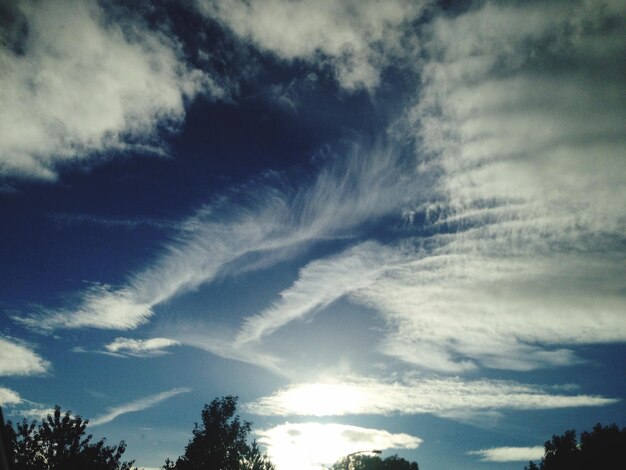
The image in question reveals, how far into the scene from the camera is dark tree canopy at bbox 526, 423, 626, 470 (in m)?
29.0

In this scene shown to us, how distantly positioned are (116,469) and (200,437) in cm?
919

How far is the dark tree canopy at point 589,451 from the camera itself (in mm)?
29047

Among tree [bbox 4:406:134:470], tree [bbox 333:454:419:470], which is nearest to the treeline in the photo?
tree [bbox 4:406:134:470]

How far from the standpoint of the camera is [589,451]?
3130 centimetres

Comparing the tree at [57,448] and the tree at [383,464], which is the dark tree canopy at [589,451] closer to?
the tree at [383,464]

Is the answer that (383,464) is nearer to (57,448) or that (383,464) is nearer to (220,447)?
(220,447)

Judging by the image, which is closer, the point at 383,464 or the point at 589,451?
the point at 589,451

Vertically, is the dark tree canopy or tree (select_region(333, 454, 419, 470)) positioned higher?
the dark tree canopy

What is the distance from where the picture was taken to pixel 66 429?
25234mm

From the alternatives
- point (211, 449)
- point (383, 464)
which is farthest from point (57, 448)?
point (383, 464)

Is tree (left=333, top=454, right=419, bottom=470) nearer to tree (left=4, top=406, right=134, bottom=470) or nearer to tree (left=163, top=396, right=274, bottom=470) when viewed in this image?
tree (left=163, top=396, right=274, bottom=470)

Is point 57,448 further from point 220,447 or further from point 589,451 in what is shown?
point 589,451

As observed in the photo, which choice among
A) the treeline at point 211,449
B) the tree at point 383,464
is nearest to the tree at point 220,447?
the treeline at point 211,449

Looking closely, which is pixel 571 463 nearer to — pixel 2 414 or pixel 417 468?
pixel 417 468
